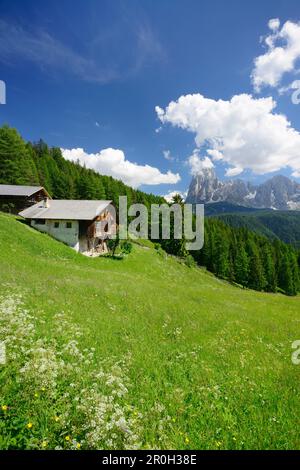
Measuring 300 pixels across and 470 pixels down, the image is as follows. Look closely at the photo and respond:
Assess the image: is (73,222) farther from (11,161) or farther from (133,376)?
(11,161)

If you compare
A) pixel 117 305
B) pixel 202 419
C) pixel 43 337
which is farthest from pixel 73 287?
pixel 202 419

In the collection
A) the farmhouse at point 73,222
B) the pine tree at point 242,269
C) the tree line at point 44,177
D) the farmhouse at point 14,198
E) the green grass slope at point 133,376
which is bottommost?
the pine tree at point 242,269

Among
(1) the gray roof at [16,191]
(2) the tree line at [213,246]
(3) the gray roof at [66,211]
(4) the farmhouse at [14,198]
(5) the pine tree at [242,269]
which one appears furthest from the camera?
(5) the pine tree at [242,269]

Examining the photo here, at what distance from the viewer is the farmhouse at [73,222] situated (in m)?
44.4

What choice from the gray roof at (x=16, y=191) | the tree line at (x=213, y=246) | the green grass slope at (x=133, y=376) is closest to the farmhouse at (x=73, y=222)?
the gray roof at (x=16, y=191)

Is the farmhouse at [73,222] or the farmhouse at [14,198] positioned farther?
the farmhouse at [14,198]

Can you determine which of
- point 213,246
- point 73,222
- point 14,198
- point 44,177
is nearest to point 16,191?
point 14,198

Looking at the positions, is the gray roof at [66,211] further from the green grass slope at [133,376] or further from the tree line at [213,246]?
the tree line at [213,246]

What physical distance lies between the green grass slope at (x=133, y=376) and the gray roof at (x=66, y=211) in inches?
1037

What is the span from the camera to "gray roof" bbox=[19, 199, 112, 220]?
44844 millimetres

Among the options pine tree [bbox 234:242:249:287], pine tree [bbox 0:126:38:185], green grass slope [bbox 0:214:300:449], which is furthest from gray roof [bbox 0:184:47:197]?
pine tree [bbox 234:242:249:287]

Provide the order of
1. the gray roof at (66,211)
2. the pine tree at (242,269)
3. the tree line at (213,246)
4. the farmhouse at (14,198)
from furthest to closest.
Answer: the pine tree at (242,269) < the tree line at (213,246) < the farmhouse at (14,198) < the gray roof at (66,211)
